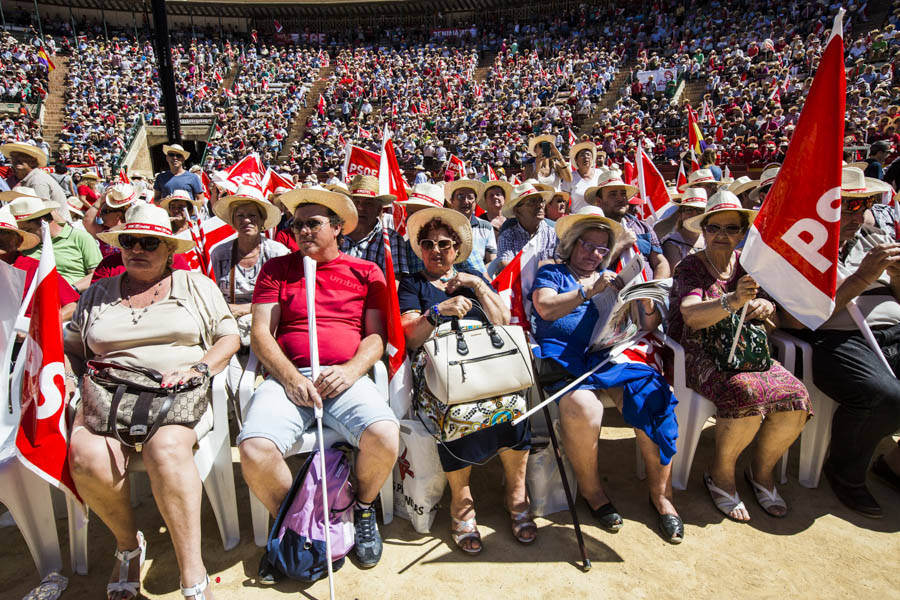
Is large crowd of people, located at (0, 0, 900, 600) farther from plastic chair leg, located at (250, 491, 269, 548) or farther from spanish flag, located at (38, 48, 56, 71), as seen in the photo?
spanish flag, located at (38, 48, 56, 71)

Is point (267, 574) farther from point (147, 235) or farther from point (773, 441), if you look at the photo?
point (773, 441)

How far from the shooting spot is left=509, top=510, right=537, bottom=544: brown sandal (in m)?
2.60

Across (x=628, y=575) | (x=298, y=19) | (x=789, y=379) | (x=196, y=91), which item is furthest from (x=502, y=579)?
(x=298, y=19)

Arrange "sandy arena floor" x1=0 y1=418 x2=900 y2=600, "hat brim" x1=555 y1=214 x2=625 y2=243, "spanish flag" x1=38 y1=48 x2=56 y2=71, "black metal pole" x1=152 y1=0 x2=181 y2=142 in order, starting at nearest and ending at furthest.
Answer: "sandy arena floor" x1=0 y1=418 x2=900 y2=600 → "hat brim" x1=555 y1=214 x2=625 y2=243 → "black metal pole" x1=152 y1=0 x2=181 y2=142 → "spanish flag" x1=38 y1=48 x2=56 y2=71

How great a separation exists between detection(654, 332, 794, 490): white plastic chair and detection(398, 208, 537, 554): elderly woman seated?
2.99 feet

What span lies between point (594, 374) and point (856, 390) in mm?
1376

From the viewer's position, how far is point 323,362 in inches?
107

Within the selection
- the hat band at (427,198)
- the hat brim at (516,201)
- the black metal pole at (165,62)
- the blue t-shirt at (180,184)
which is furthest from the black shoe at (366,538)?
the black metal pole at (165,62)

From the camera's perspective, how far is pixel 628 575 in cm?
241

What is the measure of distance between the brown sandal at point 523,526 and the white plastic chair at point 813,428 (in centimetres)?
170

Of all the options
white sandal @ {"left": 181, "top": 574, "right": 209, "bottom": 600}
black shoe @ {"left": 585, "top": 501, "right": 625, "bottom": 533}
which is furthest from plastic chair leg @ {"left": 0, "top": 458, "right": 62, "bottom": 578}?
black shoe @ {"left": 585, "top": 501, "right": 625, "bottom": 533}

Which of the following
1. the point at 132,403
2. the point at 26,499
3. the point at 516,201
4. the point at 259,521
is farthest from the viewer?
the point at 516,201

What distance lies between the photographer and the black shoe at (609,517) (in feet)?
8.75

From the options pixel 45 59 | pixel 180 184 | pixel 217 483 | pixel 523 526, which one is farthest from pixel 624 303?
pixel 45 59
